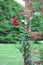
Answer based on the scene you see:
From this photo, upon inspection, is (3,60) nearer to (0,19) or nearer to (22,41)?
(22,41)

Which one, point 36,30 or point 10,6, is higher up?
point 36,30

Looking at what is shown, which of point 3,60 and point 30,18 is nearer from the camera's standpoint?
point 30,18

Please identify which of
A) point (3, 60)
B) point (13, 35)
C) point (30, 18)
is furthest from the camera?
point (13, 35)

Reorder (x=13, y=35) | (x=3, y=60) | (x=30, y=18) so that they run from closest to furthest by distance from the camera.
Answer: (x=30, y=18)
(x=3, y=60)
(x=13, y=35)

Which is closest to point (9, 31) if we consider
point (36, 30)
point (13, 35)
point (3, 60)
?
point (13, 35)

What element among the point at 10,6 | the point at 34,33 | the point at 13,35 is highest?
the point at 34,33

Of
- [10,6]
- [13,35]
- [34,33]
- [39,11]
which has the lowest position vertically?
[13,35]

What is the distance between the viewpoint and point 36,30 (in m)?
5.09

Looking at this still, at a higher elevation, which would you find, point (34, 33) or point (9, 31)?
point (34, 33)

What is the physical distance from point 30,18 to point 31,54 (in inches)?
23.3

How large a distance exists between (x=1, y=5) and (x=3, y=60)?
6.08 m

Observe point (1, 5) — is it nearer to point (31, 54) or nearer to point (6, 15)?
point (6, 15)

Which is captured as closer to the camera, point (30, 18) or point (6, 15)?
point (30, 18)

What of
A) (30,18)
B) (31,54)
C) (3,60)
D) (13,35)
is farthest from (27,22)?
(13,35)
